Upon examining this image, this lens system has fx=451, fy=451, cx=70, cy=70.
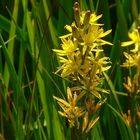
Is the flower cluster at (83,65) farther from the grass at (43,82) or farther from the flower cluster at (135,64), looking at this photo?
the grass at (43,82)

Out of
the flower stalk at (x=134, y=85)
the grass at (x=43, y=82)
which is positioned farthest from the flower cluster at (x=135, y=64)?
the grass at (x=43, y=82)

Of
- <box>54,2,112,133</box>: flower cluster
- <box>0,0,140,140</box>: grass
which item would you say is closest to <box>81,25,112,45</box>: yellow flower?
<box>54,2,112,133</box>: flower cluster

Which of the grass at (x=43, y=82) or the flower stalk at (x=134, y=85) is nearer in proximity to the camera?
the flower stalk at (x=134, y=85)

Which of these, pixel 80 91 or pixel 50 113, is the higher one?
pixel 80 91

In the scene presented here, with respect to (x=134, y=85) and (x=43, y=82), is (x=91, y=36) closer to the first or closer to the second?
(x=134, y=85)

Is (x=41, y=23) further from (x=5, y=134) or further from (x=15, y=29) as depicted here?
(x=5, y=134)

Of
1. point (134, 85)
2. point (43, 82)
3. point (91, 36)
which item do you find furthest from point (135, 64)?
point (43, 82)

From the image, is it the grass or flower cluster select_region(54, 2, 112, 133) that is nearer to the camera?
flower cluster select_region(54, 2, 112, 133)

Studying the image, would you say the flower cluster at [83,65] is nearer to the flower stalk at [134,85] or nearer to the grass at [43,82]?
the flower stalk at [134,85]

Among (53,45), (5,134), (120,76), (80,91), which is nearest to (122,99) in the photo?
(120,76)

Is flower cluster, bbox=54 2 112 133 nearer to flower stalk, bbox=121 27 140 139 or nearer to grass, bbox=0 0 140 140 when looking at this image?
flower stalk, bbox=121 27 140 139

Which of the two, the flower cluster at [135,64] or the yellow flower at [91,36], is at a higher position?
the yellow flower at [91,36]
